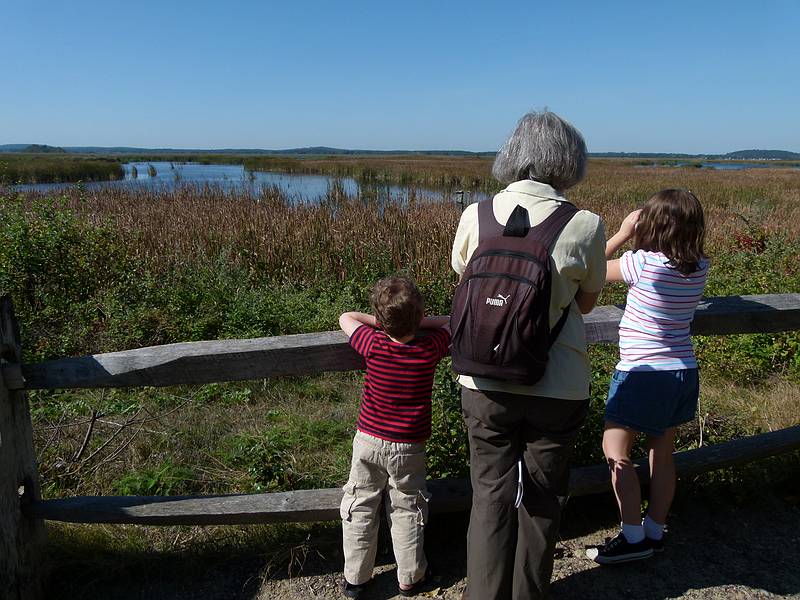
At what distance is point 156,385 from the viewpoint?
2.29 m

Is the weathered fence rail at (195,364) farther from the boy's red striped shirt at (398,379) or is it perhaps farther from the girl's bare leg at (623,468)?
the girl's bare leg at (623,468)

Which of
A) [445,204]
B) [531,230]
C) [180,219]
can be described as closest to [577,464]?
[531,230]

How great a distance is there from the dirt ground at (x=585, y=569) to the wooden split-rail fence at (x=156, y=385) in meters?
0.25

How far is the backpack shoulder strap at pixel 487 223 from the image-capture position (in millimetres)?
1892

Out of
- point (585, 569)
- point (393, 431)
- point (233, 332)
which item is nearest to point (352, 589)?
point (393, 431)

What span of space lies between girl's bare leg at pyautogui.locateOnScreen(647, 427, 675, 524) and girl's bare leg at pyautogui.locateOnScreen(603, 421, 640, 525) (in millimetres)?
97

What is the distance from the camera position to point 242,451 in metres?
3.49

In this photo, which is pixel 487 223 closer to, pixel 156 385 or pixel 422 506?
pixel 422 506

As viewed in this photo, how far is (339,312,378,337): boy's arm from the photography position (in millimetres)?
2289

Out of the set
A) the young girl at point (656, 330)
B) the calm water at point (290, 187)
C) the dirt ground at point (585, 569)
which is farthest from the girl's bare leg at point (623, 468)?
the calm water at point (290, 187)

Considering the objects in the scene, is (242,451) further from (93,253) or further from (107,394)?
(93,253)

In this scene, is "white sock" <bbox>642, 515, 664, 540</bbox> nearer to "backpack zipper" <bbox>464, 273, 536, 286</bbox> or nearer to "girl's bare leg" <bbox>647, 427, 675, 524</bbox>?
"girl's bare leg" <bbox>647, 427, 675, 524</bbox>

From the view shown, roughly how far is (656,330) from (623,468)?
61 centimetres

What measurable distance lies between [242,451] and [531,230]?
2.40 m
